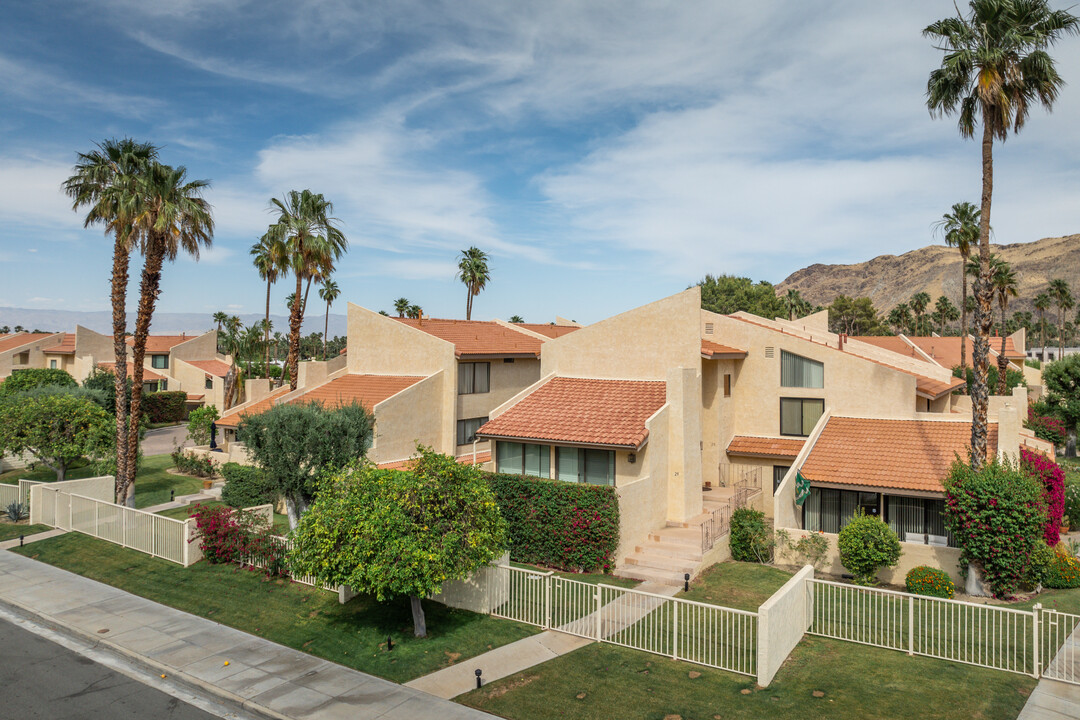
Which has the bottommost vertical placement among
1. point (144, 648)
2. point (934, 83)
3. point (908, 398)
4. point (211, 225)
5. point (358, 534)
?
point (144, 648)

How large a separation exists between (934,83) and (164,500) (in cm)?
3319

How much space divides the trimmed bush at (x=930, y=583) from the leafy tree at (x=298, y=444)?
1708cm

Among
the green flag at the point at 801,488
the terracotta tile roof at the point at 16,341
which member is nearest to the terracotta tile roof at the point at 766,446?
the green flag at the point at 801,488

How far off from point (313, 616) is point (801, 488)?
50.2 ft

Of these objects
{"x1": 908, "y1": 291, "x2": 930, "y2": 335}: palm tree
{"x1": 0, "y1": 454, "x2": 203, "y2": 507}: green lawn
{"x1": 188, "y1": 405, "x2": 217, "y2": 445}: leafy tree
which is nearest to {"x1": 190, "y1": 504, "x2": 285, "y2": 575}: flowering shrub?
{"x1": 0, "y1": 454, "x2": 203, "y2": 507}: green lawn

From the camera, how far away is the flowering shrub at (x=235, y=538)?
19.2 metres

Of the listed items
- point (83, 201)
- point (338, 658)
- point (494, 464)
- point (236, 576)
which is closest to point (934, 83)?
point (494, 464)

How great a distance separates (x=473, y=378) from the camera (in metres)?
32.9

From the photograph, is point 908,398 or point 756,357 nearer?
point 908,398

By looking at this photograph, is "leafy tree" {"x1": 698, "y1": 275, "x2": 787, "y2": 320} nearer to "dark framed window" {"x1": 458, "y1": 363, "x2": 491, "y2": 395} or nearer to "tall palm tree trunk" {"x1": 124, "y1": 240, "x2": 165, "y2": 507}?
"dark framed window" {"x1": 458, "y1": 363, "x2": 491, "y2": 395}

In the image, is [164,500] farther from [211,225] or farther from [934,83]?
[934,83]

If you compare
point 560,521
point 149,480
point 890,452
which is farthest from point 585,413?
point 149,480

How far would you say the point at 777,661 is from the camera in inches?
503

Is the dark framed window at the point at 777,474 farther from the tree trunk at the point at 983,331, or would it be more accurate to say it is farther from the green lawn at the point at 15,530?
the green lawn at the point at 15,530
